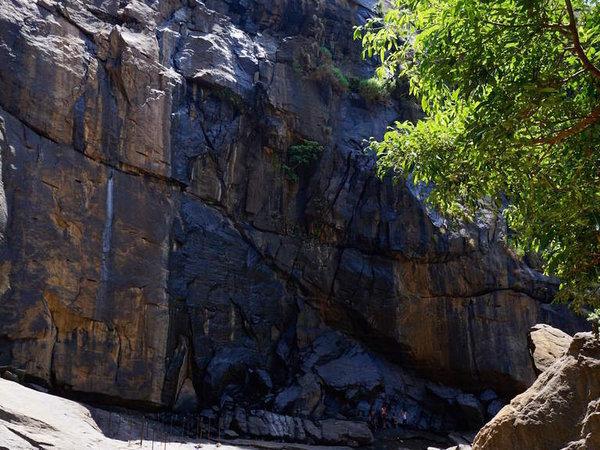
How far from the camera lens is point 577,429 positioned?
6.39 m

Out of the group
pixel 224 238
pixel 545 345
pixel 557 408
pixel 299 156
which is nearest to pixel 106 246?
pixel 224 238

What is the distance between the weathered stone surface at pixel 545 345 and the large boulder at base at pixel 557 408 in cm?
340

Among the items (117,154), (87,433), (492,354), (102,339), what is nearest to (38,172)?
(117,154)

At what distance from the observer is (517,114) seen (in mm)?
5441

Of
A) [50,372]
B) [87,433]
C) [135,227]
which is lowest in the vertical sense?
[87,433]

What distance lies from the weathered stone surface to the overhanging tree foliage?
3.77 m

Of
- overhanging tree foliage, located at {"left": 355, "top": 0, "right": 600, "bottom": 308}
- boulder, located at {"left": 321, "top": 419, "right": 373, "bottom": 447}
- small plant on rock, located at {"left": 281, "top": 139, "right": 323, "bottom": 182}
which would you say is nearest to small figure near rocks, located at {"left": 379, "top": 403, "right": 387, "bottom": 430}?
boulder, located at {"left": 321, "top": 419, "right": 373, "bottom": 447}

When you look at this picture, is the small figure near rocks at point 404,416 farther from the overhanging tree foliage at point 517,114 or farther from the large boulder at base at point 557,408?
the overhanging tree foliage at point 517,114

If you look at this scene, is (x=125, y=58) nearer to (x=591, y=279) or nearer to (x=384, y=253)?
(x=384, y=253)

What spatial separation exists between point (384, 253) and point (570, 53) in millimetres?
19026

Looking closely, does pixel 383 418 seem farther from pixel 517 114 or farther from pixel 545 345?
pixel 517 114

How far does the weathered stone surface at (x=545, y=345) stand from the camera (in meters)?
10.4

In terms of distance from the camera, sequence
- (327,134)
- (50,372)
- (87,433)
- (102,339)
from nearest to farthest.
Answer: (87,433)
(50,372)
(102,339)
(327,134)

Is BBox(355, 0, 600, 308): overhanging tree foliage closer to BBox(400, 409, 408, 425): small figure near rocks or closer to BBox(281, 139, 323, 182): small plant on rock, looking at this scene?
BBox(400, 409, 408, 425): small figure near rocks
